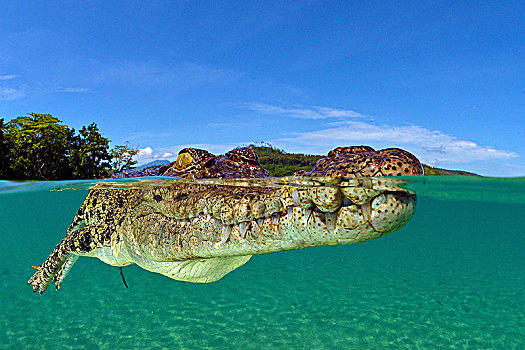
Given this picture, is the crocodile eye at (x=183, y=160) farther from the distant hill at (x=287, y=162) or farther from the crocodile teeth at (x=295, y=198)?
the crocodile teeth at (x=295, y=198)

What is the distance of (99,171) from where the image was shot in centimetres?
1258

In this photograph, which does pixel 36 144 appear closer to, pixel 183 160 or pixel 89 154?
pixel 89 154

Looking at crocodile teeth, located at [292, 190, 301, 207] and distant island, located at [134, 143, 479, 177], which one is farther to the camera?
distant island, located at [134, 143, 479, 177]

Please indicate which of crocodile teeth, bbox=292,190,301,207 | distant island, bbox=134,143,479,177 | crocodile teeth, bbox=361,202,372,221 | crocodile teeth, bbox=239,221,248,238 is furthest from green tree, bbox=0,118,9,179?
crocodile teeth, bbox=361,202,372,221

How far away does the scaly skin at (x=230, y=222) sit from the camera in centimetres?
205

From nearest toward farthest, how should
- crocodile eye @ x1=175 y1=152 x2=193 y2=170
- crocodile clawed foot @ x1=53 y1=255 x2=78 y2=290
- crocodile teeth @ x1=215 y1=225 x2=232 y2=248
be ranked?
1. crocodile teeth @ x1=215 y1=225 x2=232 y2=248
2. crocodile clawed foot @ x1=53 y1=255 x2=78 y2=290
3. crocodile eye @ x1=175 y1=152 x2=193 y2=170

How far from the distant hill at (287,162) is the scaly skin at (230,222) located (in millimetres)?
2084

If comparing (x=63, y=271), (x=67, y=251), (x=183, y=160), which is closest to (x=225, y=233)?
(x=67, y=251)

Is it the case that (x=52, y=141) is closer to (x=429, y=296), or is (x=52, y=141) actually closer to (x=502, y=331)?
(x=429, y=296)

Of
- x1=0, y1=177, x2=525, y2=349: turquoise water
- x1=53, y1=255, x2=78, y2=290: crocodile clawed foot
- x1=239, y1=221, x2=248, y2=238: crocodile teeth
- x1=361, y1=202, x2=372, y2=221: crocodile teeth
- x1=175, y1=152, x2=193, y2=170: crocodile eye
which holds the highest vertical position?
x1=175, y1=152, x2=193, y2=170: crocodile eye

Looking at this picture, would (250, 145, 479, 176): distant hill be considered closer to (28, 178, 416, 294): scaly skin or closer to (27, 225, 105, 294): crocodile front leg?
(28, 178, 416, 294): scaly skin

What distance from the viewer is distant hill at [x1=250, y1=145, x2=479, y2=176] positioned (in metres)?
5.75

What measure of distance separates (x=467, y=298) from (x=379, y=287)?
253cm

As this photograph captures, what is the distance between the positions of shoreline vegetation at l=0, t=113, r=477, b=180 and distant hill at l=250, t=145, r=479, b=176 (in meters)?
6.07
